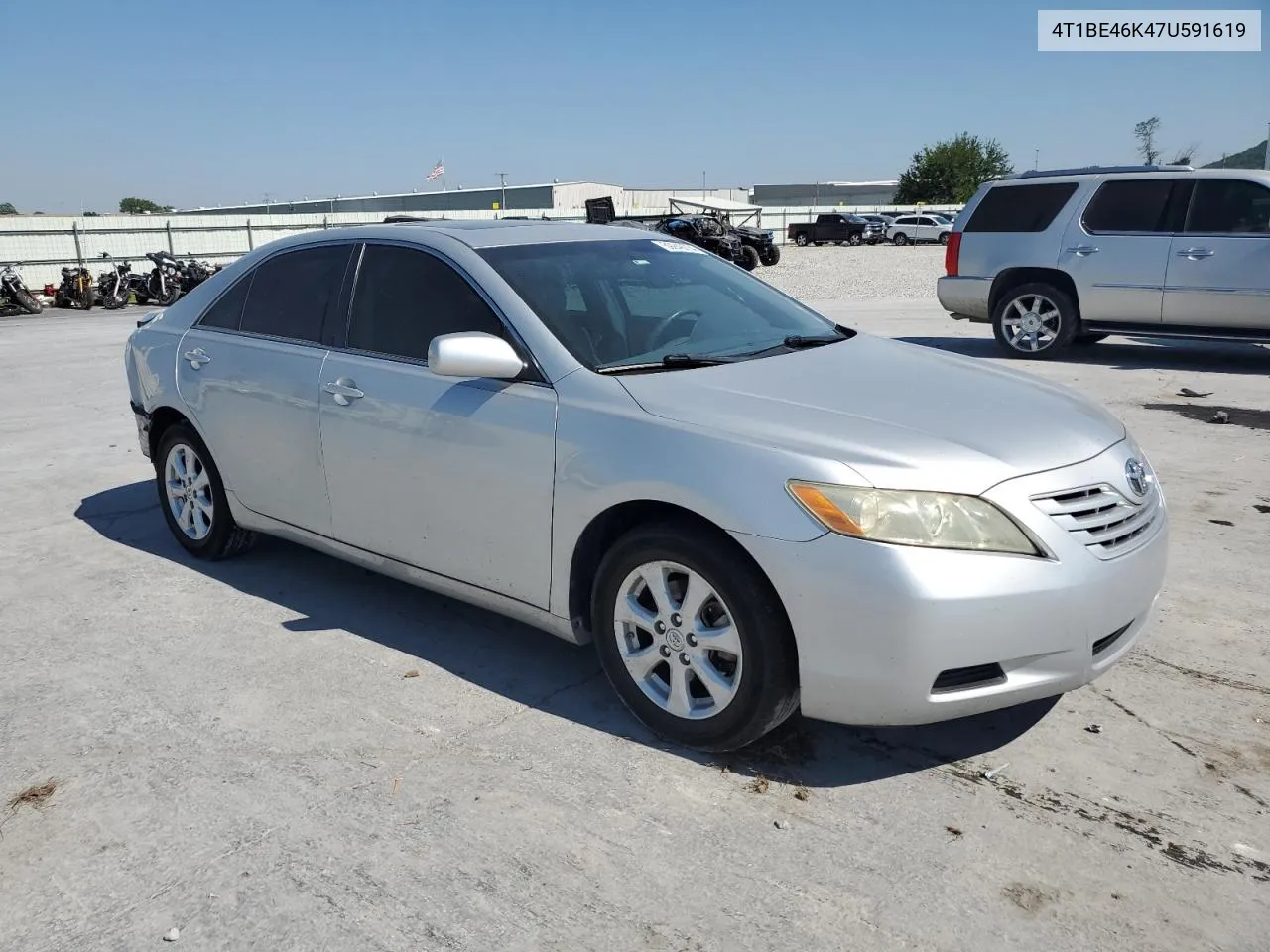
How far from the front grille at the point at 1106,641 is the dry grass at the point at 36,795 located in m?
3.09

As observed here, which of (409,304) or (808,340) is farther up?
(409,304)

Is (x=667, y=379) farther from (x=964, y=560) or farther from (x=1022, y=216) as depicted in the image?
(x=1022, y=216)

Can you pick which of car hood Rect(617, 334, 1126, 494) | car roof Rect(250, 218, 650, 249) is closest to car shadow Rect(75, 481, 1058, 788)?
car hood Rect(617, 334, 1126, 494)

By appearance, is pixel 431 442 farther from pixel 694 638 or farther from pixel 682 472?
pixel 694 638

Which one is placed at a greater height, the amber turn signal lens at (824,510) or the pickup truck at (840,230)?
the pickup truck at (840,230)

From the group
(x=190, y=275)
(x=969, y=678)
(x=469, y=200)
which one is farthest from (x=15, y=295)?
(x=469, y=200)

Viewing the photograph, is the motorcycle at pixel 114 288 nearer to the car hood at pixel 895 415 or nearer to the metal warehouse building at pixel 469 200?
the car hood at pixel 895 415

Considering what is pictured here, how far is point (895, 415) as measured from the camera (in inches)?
126

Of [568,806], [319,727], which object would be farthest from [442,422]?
[568,806]

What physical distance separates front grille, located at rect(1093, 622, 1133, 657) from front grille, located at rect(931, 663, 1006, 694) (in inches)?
12.6

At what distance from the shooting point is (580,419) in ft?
11.1

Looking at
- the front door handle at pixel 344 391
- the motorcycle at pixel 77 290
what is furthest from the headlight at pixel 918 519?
the motorcycle at pixel 77 290

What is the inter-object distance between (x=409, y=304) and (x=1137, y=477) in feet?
8.74

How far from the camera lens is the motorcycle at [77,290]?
23094 millimetres
